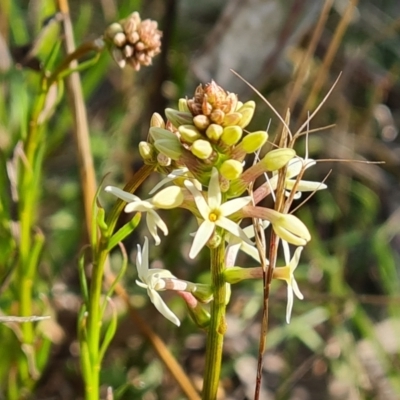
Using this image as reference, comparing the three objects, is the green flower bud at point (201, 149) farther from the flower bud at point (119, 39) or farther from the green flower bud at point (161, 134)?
the flower bud at point (119, 39)

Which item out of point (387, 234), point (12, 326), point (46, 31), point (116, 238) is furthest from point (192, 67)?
point (116, 238)

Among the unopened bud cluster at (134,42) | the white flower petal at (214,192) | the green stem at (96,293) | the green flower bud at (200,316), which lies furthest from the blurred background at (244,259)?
the white flower petal at (214,192)

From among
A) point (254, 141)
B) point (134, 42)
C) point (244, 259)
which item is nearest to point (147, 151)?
point (254, 141)

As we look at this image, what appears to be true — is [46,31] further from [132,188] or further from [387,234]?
[387,234]

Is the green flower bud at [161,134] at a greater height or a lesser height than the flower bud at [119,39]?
greater

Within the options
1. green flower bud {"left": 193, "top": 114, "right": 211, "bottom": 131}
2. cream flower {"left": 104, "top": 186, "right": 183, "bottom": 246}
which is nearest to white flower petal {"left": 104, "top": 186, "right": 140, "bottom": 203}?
cream flower {"left": 104, "top": 186, "right": 183, "bottom": 246}

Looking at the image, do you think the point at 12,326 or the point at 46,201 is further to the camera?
the point at 46,201

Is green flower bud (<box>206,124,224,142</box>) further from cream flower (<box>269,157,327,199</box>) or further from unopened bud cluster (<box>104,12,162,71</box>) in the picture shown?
unopened bud cluster (<box>104,12,162,71</box>)
